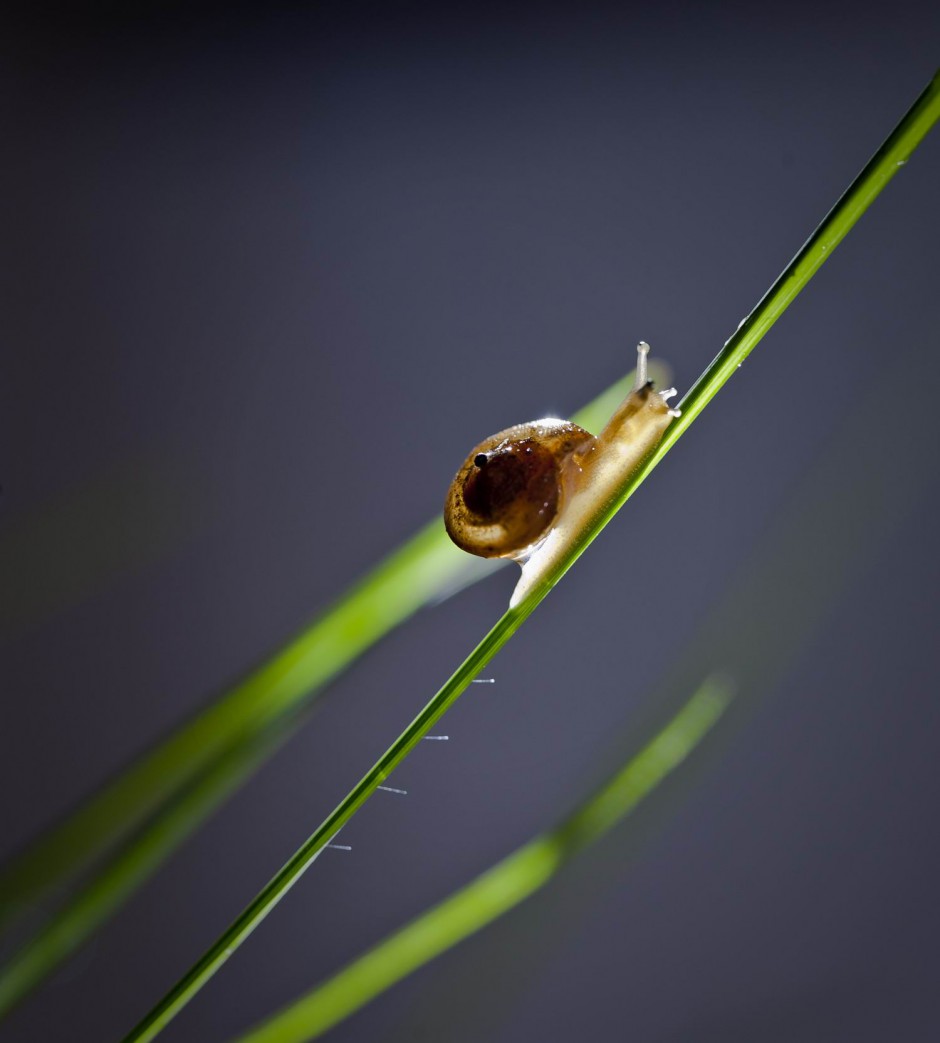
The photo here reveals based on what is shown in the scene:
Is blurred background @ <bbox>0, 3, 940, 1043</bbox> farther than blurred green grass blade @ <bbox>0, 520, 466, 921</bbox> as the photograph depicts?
Yes

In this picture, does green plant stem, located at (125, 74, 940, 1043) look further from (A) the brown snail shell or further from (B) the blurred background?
(B) the blurred background

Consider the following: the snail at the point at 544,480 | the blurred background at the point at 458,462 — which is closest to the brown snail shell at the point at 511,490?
the snail at the point at 544,480

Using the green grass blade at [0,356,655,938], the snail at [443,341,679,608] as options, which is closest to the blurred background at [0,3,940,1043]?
the snail at [443,341,679,608]

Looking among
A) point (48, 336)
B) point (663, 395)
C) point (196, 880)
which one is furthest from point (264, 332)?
point (663, 395)

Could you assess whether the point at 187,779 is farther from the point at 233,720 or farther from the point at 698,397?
the point at 698,397

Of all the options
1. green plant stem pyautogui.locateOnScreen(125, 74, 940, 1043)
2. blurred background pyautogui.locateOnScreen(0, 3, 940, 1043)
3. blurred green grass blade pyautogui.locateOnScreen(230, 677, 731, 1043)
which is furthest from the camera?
blurred background pyautogui.locateOnScreen(0, 3, 940, 1043)

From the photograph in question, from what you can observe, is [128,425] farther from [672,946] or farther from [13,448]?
[672,946]

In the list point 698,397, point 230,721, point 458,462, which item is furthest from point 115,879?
point 458,462
